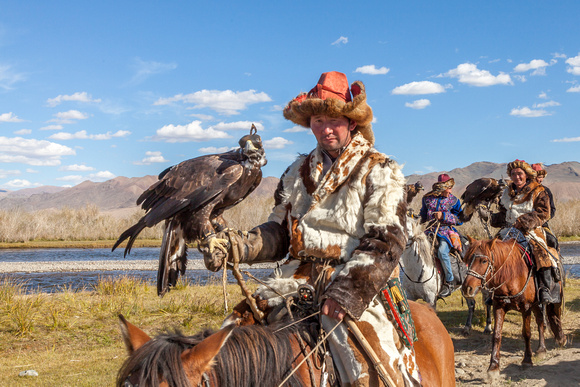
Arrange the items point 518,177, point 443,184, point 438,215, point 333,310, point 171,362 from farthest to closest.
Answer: point 443,184 < point 438,215 < point 518,177 < point 333,310 < point 171,362

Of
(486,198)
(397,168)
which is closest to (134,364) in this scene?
(397,168)

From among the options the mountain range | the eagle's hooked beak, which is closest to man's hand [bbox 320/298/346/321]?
the eagle's hooked beak

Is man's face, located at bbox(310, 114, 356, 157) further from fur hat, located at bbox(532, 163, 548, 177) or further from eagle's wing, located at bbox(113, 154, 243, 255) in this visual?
fur hat, located at bbox(532, 163, 548, 177)

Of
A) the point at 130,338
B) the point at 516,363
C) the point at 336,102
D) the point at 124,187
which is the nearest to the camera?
the point at 130,338

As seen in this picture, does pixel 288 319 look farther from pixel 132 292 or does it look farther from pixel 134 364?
pixel 132 292

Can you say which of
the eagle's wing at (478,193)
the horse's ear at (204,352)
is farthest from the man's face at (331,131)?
the eagle's wing at (478,193)

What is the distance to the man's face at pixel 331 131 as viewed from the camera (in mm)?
2537

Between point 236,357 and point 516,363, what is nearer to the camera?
point 236,357

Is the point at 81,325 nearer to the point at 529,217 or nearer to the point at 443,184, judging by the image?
the point at 443,184

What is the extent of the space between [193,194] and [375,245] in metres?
2.83

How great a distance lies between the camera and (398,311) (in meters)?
2.30

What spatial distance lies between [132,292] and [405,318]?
8831 mm

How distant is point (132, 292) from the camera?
10.2m

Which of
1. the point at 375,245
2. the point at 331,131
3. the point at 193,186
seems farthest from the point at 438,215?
the point at 375,245
